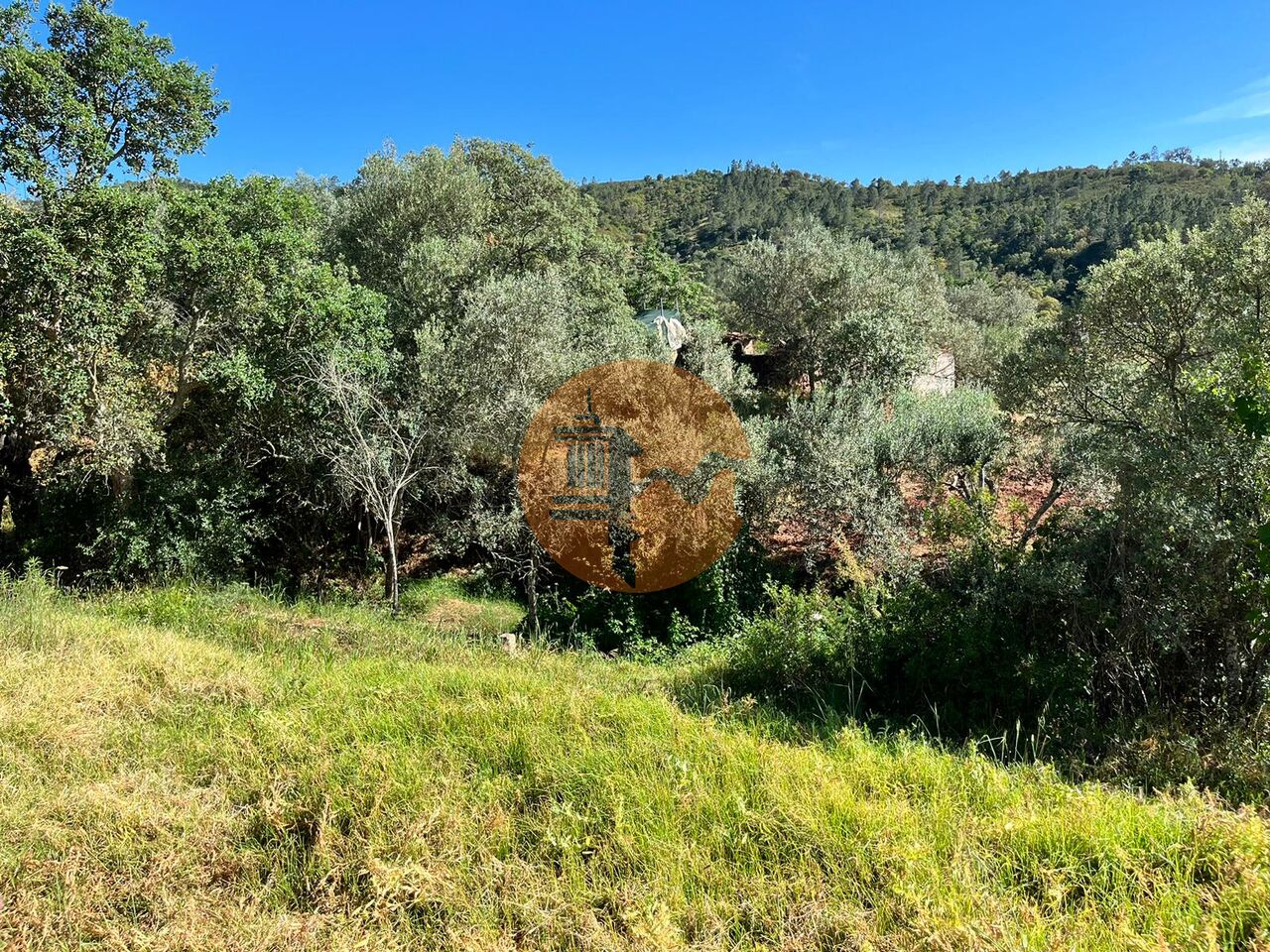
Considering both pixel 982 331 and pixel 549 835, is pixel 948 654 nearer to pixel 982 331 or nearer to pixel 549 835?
pixel 549 835

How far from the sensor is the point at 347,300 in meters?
10.2

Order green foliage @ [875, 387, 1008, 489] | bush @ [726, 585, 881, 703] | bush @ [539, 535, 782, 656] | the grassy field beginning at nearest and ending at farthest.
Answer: the grassy field
bush @ [726, 585, 881, 703]
bush @ [539, 535, 782, 656]
green foliage @ [875, 387, 1008, 489]

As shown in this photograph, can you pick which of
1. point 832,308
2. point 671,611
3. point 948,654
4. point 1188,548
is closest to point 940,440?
point 671,611

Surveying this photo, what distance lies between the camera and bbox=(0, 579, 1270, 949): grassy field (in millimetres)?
2549

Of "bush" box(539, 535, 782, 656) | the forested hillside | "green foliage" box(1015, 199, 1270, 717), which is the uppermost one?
the forested hillside

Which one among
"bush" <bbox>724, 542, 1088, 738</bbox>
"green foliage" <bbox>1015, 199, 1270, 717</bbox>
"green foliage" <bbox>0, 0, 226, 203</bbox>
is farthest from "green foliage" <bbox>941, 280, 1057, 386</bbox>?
"green foliage" <bbox>0, 0, 226, 203</bbox>

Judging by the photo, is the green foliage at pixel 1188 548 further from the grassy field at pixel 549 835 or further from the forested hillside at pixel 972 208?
the forested hillside at pixel 972 208

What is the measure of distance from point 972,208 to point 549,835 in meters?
105

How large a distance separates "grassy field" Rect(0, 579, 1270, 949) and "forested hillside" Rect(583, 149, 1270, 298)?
60.4 metres

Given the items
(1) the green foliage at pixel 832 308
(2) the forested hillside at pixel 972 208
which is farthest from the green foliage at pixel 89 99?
(2) the forested hillside at pixel 972 208

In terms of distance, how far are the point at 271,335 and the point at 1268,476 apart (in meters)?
12.1

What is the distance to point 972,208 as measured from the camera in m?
87.5

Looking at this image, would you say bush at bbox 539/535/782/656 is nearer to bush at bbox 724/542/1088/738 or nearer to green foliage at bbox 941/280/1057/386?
bush at bbox 724/542/1088/738

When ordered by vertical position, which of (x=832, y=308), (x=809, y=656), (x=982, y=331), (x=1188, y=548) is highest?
(x=982, y=331)
